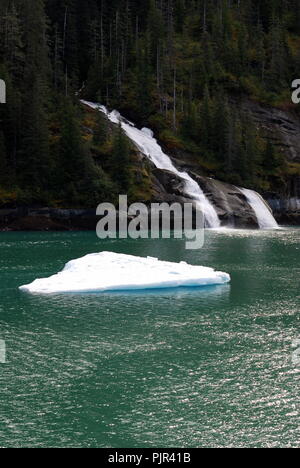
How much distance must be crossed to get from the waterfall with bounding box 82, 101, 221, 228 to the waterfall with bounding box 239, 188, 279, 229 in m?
8.19

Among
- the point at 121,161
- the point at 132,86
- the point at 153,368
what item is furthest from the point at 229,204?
the point at 153,368

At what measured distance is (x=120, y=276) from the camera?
33688 millimetres

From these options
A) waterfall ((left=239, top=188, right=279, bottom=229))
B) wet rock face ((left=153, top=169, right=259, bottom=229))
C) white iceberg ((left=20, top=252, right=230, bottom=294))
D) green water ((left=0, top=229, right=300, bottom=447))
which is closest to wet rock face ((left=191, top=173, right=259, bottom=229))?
wet rock face ((left=153, top=169, right=259, bottom=229))

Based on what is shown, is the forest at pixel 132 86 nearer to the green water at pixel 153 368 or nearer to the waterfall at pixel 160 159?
the waterfall at pixel 160 159

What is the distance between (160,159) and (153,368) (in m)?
73.4

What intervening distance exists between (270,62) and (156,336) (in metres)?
111

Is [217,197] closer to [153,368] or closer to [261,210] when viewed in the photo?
[261,210]

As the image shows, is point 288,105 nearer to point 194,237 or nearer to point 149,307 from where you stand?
point 194,237

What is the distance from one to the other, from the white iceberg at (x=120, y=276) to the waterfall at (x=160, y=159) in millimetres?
44284

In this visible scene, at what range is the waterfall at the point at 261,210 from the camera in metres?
84.2

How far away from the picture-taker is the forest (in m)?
80.1

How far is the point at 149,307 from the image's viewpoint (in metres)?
28.8

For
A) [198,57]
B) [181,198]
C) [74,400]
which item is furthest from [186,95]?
[74,400]

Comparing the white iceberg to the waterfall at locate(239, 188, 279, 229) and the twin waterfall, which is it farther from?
the waterfall at locate(239, 188, 279, 229)
